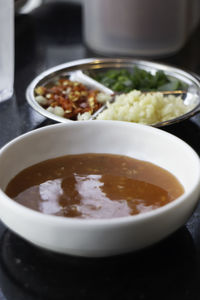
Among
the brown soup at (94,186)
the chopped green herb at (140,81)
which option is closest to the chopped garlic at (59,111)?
the chopped green herb at (140,81)

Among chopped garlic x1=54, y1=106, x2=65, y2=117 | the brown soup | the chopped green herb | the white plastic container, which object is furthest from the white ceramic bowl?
the white plastic container

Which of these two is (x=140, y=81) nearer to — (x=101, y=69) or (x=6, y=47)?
(x=101, y=69)

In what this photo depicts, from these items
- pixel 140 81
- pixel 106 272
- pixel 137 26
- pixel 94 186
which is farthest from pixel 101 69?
pixel 106 272

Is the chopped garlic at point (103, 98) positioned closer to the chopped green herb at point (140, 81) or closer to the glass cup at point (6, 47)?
the chopped green herb at point (140, 81)

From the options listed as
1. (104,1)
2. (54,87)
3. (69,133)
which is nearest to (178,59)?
(104,1)

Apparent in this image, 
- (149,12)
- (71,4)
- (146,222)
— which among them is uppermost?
(146,222)

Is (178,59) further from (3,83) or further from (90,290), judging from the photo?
(90,290)
